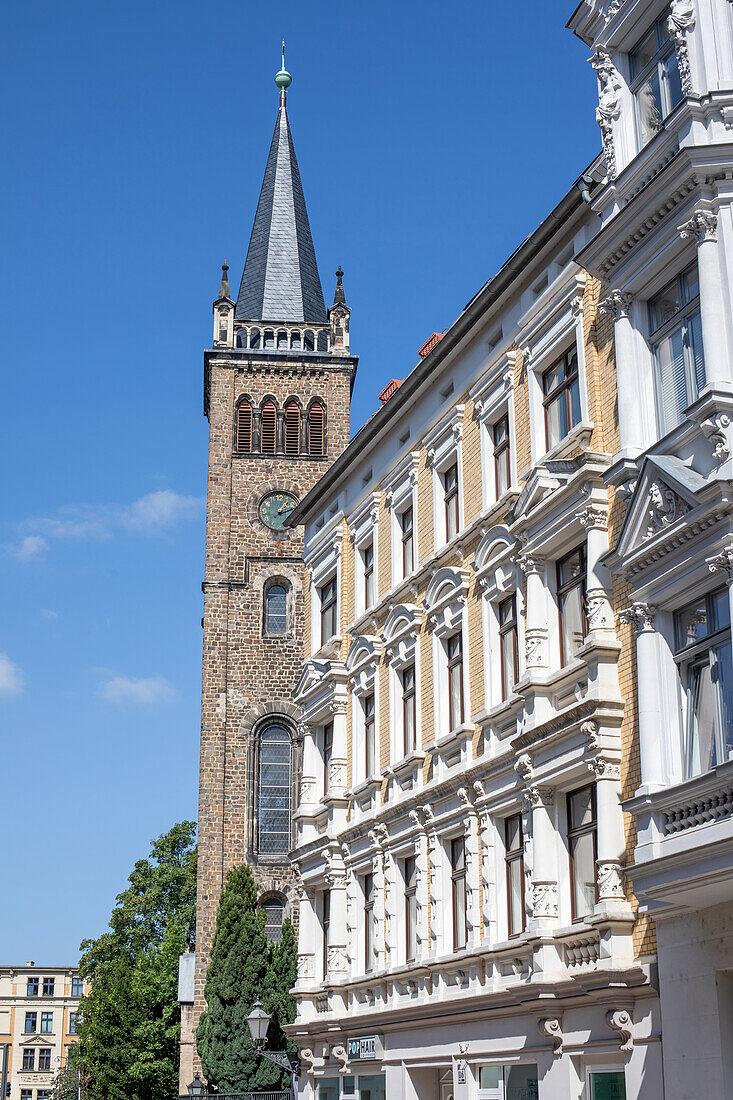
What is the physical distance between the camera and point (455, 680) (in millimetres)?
24328

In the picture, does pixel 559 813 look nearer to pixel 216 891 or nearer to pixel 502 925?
pixel 502 925

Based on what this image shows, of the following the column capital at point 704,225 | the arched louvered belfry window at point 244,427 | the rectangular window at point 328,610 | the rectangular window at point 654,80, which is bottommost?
the column capital at point 704,225

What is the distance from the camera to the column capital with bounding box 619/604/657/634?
1664 centimetres

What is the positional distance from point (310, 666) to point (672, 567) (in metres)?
16.5

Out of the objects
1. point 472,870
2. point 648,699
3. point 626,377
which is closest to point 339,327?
point 472,870

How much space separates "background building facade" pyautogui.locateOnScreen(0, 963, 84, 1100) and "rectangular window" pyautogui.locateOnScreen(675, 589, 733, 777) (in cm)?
10642

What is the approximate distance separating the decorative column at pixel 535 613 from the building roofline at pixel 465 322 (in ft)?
15.6

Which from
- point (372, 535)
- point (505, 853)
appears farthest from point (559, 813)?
point (372, 535)

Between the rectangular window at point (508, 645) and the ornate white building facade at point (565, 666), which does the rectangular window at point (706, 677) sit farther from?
the rectangular window at point (508, 645)

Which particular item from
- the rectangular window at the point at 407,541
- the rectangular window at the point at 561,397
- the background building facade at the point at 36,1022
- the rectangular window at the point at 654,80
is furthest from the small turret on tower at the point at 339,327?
the background building facade at the point at 36,1022

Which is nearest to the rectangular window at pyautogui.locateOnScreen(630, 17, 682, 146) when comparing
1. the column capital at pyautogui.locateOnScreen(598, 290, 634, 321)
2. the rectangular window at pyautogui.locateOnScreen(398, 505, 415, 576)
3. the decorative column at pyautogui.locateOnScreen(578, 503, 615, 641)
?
the column capital at pyautogui.locateOnScreen(598, 290, 634, 321)

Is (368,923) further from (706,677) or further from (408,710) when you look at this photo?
(706,677)

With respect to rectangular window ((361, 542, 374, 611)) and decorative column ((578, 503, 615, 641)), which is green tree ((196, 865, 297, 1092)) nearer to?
rectangular window ((361, 542, 374, 611))

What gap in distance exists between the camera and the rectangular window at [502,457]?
22969 mm
